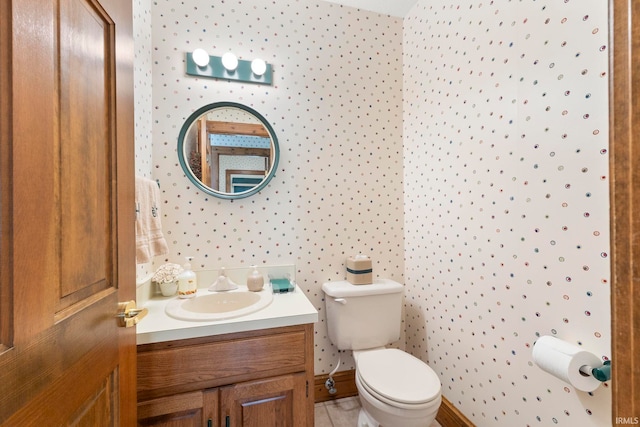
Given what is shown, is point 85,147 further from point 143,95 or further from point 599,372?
point 599,372

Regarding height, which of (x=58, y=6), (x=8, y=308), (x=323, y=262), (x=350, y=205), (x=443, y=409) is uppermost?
(x=58, y=6)

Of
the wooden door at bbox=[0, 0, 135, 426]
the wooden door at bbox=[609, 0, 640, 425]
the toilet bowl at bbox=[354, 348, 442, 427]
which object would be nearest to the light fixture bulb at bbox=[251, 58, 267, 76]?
the wooden door at bbox=[0, 0, 135, 426]

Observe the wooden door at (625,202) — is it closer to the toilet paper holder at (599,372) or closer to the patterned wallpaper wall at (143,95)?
the toilet paper holder at (599,372)

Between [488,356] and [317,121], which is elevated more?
[317,121]

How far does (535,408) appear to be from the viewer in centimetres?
105

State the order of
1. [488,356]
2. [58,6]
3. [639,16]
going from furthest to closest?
[488,356]
[58,6]
[639,16]

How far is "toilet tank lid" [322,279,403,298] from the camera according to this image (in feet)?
5.24

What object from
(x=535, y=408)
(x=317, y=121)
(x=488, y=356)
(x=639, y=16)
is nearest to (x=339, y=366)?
(x=488, y=356)

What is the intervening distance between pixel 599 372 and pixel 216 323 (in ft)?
4.14

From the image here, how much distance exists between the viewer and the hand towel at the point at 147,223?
1133 mm

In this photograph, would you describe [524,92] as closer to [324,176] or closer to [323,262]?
[324,176]

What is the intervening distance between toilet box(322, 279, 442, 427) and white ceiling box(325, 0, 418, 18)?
183 centimetres

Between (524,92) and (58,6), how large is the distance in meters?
1.47

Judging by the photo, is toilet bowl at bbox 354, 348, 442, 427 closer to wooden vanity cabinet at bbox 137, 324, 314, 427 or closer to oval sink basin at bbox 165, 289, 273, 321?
wooden vanity cabinet at bbox 137, 324, 314, 427
